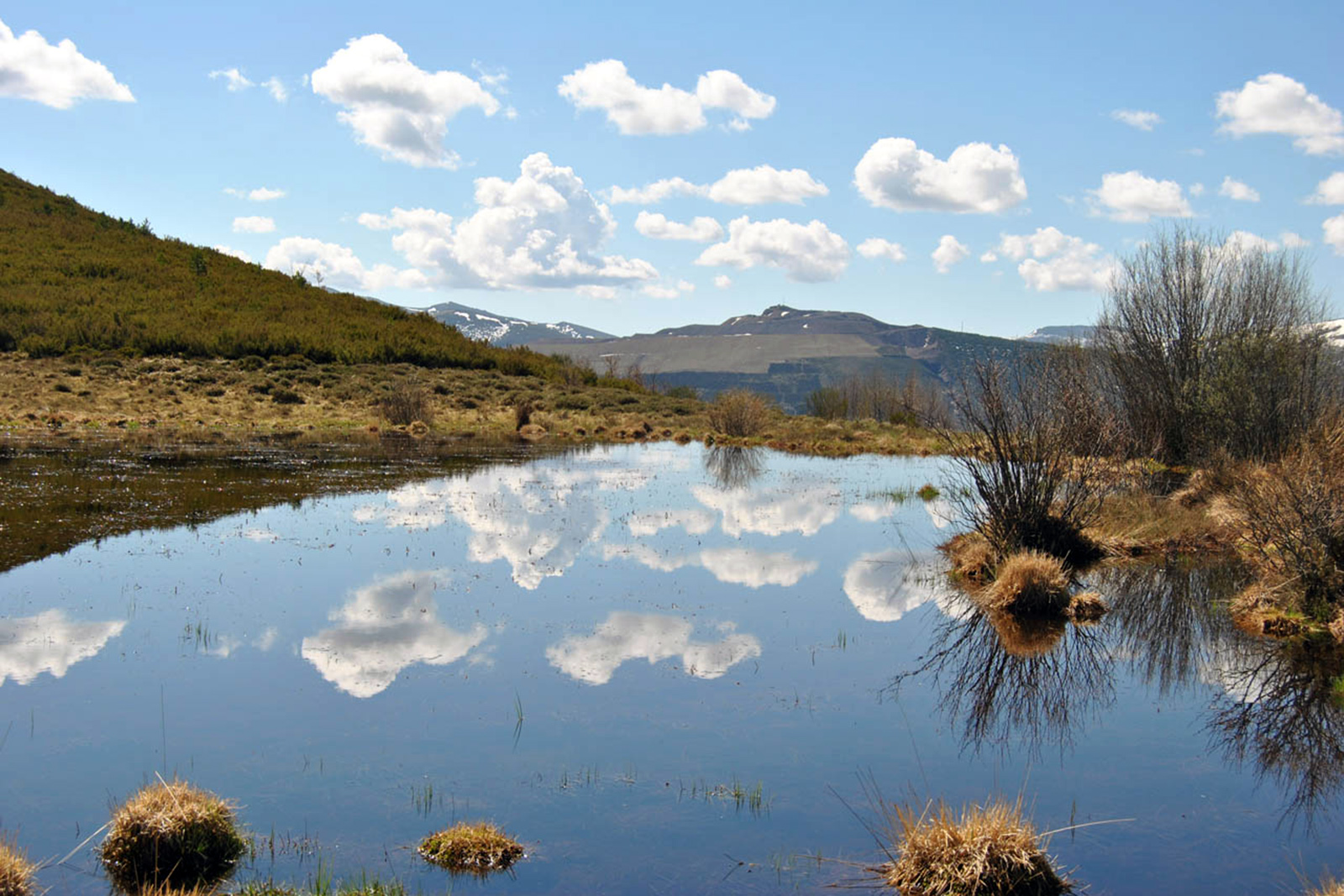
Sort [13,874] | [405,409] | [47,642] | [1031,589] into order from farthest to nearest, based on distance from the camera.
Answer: [405,409]
[1031,589]
[47,642]
[13,874]

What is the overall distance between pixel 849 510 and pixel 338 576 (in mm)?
13625

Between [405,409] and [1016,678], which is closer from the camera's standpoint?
[1016,678]

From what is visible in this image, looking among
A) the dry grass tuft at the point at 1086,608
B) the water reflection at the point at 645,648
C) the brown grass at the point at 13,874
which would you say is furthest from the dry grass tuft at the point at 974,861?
the dry grass tuft at the point at 1086,608

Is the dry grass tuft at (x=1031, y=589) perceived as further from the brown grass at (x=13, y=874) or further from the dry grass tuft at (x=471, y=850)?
the brown grass at (x=13, y=874)

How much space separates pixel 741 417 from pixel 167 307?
33.6 m

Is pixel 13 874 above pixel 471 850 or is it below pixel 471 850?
above

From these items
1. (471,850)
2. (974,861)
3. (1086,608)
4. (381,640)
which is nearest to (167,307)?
(381,640)

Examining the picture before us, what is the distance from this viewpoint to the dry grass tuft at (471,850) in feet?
21.9

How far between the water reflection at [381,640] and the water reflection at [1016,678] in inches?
203

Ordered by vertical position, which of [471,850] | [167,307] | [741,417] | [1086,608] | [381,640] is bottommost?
[471,850]

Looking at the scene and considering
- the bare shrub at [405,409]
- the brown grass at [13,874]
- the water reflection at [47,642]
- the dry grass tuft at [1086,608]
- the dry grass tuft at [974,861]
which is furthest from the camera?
the bare shrub at [405,409]

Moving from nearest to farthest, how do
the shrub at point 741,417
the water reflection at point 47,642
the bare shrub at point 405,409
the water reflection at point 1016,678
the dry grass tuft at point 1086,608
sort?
the water reflection at point 1016,678 < the water reflection at point 47,642 < the dry grass tuft at point 1086,608 < the bare shrub at point 405,409 < the shrub at point 741,417

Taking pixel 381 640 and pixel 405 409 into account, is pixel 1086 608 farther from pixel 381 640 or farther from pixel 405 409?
pixel 405 409

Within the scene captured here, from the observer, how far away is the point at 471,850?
675 centimetres
